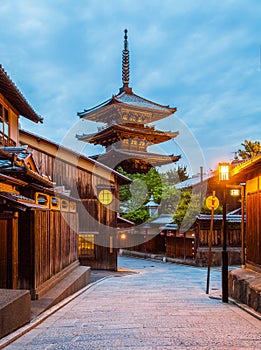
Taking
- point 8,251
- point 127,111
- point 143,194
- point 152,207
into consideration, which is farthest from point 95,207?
point 127,111

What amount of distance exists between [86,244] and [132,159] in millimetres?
14266

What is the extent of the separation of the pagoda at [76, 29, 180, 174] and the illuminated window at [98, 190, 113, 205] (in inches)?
461

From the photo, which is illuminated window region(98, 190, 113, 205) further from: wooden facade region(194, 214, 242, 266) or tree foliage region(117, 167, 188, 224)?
tree foliage region(117, 167, 188, 224)

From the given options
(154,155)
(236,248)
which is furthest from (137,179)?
(236,248)

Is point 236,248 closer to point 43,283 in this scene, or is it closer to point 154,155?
point 154,155

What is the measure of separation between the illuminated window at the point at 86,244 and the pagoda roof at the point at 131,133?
1295cm

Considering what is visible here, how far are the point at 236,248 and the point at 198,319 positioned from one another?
19.2 m

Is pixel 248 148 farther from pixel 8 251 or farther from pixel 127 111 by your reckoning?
pixel 8 251

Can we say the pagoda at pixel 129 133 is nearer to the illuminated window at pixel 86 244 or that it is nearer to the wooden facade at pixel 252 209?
the illuminated window at pixel 86 244

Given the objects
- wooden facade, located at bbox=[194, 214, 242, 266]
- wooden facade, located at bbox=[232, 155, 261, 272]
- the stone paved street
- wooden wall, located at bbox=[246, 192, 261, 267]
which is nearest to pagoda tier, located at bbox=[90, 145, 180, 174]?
wooden facade, located at bbox=[194, 214, 242, 266]

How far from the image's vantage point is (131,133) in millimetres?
33281

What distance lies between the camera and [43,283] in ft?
32.3

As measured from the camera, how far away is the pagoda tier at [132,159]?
33.5 m

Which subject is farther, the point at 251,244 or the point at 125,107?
the point at 125,107
